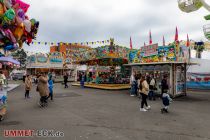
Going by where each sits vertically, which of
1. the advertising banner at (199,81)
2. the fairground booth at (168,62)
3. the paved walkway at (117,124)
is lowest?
the paved walkway at (117,124)

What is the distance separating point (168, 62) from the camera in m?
14.5

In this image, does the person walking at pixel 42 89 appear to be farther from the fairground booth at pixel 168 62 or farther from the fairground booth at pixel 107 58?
the fairground booth at pixel 107 58

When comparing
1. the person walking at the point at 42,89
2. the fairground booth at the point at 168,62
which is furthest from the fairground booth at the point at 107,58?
the person walking at the point at 42,89

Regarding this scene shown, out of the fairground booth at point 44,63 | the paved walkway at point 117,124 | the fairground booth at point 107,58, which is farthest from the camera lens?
the fairground booth at point 44,63

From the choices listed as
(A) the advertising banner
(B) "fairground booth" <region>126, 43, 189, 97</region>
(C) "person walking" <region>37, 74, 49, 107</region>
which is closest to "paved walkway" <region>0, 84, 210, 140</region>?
(C) "person walking" <region>37, 74, 49, 107</region>

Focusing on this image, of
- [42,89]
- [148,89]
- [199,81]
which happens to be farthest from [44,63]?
[148,89]

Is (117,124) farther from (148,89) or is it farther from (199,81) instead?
(199,81)

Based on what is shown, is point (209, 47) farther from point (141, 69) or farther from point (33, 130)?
point (33, 130)

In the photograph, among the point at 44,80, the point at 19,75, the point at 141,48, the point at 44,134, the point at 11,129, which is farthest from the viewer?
the point at 19,75

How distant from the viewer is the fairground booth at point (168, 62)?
1483 cm

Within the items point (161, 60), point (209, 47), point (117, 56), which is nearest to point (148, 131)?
point (161, 60)

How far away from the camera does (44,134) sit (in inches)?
234

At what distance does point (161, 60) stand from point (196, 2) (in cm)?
572

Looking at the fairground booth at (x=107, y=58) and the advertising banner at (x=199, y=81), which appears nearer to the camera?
the fairground booth at (x=107, y=58)
